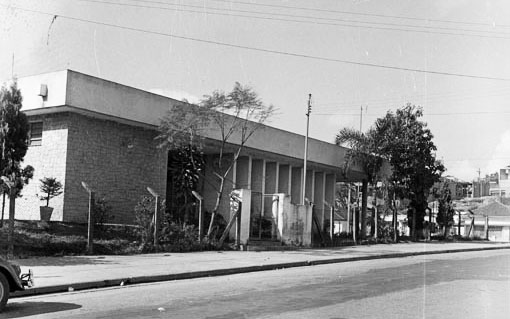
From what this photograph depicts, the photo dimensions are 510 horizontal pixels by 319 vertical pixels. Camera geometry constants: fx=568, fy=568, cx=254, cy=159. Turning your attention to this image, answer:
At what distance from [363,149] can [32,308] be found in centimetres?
2607

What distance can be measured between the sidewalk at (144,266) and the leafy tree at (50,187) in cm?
418

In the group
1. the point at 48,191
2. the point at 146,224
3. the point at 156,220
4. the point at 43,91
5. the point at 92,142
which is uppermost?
the point at 43,91

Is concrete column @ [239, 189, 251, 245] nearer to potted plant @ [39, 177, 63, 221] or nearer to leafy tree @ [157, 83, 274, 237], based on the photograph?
leafy tree @ [157, 83, 274, 237]

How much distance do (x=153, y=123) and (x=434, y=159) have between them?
1983 cm

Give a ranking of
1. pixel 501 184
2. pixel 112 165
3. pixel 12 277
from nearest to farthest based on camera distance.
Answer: pixel 12 277 → pixel 112 165 → pixel 501 184

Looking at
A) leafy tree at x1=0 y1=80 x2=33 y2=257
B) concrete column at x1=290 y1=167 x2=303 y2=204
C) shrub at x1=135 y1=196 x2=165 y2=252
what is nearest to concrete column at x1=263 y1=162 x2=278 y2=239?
concrete column at x1=290 y1=167 x2=303 y2=204

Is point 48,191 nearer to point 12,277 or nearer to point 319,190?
point 12,277

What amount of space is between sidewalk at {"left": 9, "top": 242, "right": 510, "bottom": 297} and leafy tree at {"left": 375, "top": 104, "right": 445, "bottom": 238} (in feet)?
46.3

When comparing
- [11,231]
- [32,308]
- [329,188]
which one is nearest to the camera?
[32,308]

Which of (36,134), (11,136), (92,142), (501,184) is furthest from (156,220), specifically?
(501,184)

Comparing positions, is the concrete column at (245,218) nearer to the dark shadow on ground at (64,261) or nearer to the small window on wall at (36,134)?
the dark shadow on ground at (64,261)

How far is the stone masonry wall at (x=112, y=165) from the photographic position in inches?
795

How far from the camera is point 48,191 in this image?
63.1 feet

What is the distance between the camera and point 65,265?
14.1 meters
